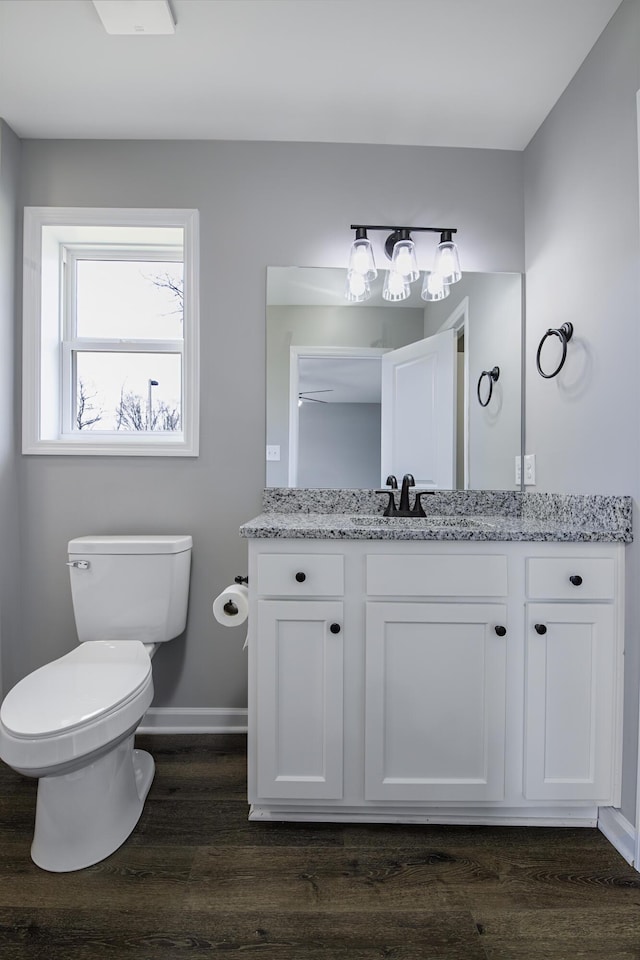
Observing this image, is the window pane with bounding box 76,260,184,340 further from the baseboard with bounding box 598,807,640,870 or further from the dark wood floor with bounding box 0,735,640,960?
the baseboard with bounding box 598,807,640,870

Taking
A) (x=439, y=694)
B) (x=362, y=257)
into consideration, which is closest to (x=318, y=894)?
(x=439, y=694)

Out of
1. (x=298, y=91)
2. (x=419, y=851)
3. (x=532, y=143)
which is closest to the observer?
(x=419, y=851)

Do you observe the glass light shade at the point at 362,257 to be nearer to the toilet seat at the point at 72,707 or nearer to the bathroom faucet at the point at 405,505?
the bathroom faucet at the point at 405,505

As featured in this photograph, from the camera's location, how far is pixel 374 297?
2072 mm

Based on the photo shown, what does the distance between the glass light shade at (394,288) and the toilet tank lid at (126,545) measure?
1260 millimetres

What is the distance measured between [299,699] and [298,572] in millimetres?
369

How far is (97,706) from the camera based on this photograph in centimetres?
134

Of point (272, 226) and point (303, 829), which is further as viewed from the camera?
point (272, 226)

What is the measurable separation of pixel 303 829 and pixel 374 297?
188 centimetres

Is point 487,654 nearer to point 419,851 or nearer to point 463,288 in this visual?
point 419,851

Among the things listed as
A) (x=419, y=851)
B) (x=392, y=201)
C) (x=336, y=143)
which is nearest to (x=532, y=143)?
(x=392, y=201)

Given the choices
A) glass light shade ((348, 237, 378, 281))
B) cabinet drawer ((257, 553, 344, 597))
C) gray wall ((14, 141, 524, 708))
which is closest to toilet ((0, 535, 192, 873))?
gray wall ((14, 141, 524, 708))

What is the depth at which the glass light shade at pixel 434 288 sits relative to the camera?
6.59ft

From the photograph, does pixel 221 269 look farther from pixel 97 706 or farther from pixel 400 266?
pixel 97 706
